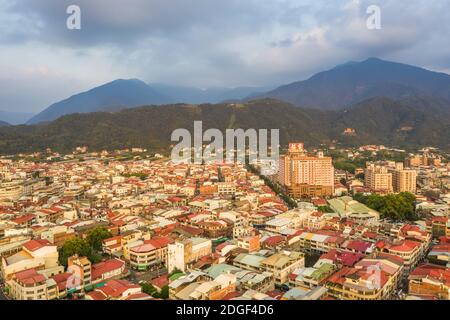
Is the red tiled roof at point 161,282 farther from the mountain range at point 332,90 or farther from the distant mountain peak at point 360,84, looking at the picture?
the distant mountain peak at point 360,84

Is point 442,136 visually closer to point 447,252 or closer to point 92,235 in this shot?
point 447,252

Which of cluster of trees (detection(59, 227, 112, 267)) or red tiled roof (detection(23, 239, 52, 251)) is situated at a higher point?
red tiled roof (detection(23, 239, 52, 251))

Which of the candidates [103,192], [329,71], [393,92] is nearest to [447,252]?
[103,192]

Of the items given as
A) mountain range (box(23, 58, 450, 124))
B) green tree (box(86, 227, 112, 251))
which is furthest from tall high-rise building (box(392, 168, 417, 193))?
mountain range (box(23, 58, 450, 124))

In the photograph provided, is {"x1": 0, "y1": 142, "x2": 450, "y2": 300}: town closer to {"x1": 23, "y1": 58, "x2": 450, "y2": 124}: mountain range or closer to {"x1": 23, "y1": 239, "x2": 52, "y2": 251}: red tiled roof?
{"x1": 23, "y1": 239, "x2": 52, "y2": 251}: red tiled roof

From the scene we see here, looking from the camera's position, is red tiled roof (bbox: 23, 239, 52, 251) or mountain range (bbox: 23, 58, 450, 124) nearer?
red tiled roof (bbox: 23, 239, 52, 251)

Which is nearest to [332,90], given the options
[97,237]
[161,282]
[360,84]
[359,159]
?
[360,84]

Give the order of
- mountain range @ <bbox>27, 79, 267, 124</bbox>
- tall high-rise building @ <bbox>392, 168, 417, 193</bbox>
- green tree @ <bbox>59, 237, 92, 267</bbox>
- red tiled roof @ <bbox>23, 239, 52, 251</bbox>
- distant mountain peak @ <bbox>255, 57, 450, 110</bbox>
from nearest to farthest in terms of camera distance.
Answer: red tiled roof @ <bbox>23, 239, 52, 251</bbox>
green tree @ <bbox>59, 237, 92, 267</bbox>
tall high-rise building @ <bbox>392, 168, 417, 193</bbox>
distant mountain peak @ <bbox>255, 57, 450, 110</bbox>
mountain range @ <bbox>27, 79, 267, 124</bbox>

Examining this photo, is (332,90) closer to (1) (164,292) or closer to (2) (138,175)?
(2) (138,175)
